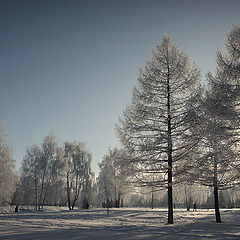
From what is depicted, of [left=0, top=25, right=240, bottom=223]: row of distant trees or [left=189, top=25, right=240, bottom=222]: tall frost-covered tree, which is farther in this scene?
[left=0, top=25, right=240, bottom=223]: row of distant trees

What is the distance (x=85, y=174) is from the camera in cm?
4259

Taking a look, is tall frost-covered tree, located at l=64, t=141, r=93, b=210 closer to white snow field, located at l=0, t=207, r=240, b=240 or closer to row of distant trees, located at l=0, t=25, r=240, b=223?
white snow field, located at l=0, t=207, r=240, b=240

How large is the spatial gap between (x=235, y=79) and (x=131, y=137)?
7.09 m

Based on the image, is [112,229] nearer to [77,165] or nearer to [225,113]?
[225,113]

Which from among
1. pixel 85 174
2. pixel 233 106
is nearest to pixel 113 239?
pixel 233 106

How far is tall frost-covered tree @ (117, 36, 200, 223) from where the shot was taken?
49.1 ft

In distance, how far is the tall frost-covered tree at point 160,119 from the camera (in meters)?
15.0

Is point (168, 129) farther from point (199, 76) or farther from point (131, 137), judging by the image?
point (199, 76)

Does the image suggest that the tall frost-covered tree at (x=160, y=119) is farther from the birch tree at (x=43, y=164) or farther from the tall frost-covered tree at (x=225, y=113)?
the birch tree at (x=43, y=164)

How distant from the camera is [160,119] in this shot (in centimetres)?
1554

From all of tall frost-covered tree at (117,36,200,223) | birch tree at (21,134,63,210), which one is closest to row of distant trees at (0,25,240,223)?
tall frost-covered tree at (117,36,200,223)

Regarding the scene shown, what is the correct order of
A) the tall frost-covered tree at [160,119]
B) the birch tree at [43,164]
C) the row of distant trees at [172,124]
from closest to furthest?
the row of distant trees at [172,124]
the tall frost-covered tree at [160,119]
the birch tree at [43,164]

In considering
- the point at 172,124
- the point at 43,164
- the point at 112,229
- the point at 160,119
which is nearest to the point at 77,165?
the point at 43,164

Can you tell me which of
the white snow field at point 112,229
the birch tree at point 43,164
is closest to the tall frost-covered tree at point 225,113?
the white snow field at point 112,229
